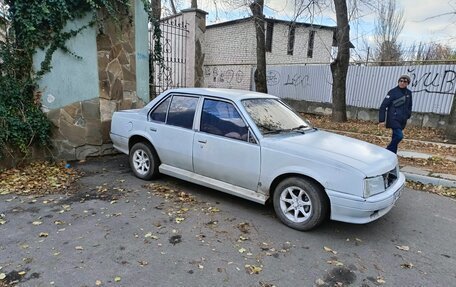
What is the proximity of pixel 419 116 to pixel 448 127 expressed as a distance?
2532 millimetres

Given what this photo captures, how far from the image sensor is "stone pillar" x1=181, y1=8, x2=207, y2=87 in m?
10.3

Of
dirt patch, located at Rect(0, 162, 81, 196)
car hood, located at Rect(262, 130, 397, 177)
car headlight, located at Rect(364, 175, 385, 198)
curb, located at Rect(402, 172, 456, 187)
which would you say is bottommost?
dirt patch, located at Rect(0, 162, 81, 196)

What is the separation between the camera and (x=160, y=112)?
216 inches

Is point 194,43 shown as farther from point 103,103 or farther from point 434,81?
point 434,81

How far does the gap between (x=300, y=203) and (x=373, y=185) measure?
84cm

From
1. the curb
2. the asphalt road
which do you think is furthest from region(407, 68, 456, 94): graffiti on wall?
the asphalt road

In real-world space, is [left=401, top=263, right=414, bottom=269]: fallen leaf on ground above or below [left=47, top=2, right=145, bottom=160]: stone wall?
below

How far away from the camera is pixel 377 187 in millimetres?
3762

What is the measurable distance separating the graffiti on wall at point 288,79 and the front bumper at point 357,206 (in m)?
12.0

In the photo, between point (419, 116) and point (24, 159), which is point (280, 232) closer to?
point (24, 159)

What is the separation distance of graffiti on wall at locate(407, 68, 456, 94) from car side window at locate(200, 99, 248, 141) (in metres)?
9.88

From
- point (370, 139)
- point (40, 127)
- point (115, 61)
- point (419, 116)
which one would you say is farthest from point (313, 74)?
point (40, 127)

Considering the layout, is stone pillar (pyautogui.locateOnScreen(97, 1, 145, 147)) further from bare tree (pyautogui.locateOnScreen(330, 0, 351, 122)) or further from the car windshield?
bare tree (pyautogui.locateOnScreen(330, 0, 351, 122))

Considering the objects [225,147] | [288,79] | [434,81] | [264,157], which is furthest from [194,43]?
[434,81]
